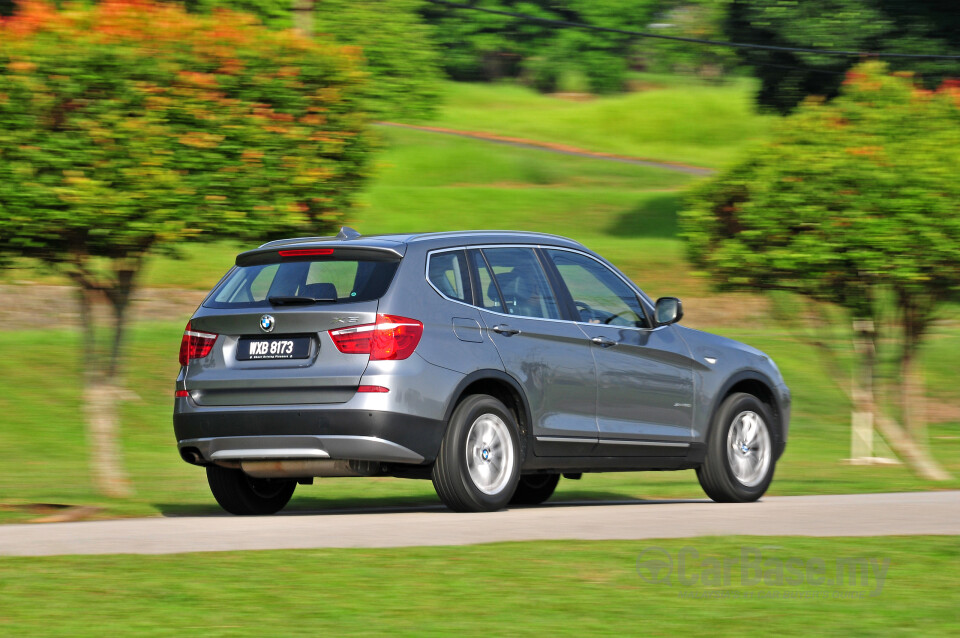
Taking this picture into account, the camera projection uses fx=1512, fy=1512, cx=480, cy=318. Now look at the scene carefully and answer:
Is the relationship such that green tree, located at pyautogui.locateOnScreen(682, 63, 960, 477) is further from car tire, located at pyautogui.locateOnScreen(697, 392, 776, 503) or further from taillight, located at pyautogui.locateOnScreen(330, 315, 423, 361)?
taillight, located at pyautogui.locateOnScreen(330, 315, 423, 361)

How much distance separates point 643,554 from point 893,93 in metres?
8.56

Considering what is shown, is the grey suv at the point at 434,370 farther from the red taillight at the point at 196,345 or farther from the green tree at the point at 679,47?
the green tree at the point at 679,47

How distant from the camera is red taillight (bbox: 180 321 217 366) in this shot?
9250 mm

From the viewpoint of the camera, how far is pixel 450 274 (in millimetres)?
9297

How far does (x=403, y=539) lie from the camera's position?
771 cm

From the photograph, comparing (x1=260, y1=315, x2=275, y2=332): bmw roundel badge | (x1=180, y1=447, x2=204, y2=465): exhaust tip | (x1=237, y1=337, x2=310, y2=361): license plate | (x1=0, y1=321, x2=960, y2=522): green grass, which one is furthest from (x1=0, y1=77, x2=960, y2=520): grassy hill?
(x1=260, y1=315, x2=275, y2=332): bmw roundel badge

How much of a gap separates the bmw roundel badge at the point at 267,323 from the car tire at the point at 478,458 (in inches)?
47.5

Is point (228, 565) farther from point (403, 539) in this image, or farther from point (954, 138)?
point (954, 138)

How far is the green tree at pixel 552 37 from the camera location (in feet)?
310

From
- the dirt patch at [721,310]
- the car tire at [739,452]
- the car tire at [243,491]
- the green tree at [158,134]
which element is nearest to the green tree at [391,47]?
the dirt patch at [721,310]

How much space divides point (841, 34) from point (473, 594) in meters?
29.0

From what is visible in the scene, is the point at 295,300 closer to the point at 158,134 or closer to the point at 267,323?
the point at 267,323

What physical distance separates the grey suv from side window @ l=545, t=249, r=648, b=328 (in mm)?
15

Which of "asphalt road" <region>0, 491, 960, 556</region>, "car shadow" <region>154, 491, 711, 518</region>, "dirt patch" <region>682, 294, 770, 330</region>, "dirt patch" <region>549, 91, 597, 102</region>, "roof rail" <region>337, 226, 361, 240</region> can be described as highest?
"dirt patch" <region>549, 91, 597, 102</region>
